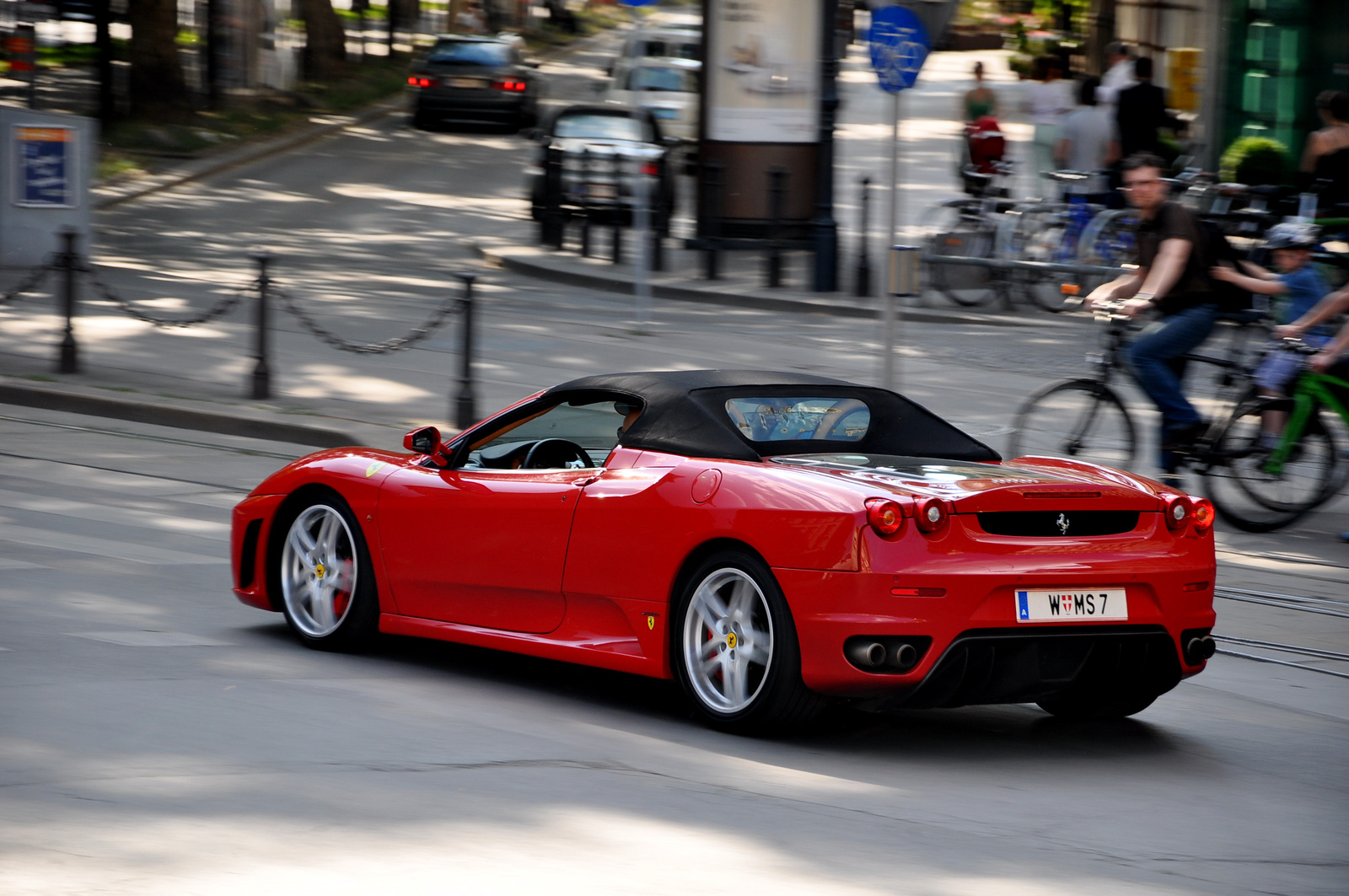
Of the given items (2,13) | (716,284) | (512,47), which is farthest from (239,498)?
(2,13)

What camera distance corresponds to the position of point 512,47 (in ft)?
130

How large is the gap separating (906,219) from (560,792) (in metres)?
22.7

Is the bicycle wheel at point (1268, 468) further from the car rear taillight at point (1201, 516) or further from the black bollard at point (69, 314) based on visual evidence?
the black bollard at point (69, 314)

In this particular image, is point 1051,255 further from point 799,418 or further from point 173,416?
point 799,418

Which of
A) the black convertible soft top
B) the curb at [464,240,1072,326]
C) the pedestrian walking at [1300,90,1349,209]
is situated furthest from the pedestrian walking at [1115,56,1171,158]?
the black convertible soft top

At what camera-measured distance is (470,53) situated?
39.1 metres

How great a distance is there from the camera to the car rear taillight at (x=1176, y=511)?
6191 millimetres

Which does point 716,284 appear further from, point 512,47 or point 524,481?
point 512,47

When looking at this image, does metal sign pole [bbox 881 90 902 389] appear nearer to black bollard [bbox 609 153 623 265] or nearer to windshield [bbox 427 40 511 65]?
black bollard [bbox 609 153 623 265]

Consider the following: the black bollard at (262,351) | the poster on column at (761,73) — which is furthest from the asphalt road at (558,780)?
the poster on column at (761,73)

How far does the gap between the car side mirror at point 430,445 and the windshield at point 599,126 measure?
65.8 ft

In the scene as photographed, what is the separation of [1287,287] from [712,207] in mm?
12535

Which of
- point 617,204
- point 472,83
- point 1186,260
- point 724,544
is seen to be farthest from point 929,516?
point 472,83

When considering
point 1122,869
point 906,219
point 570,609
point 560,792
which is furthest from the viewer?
point 906,219
